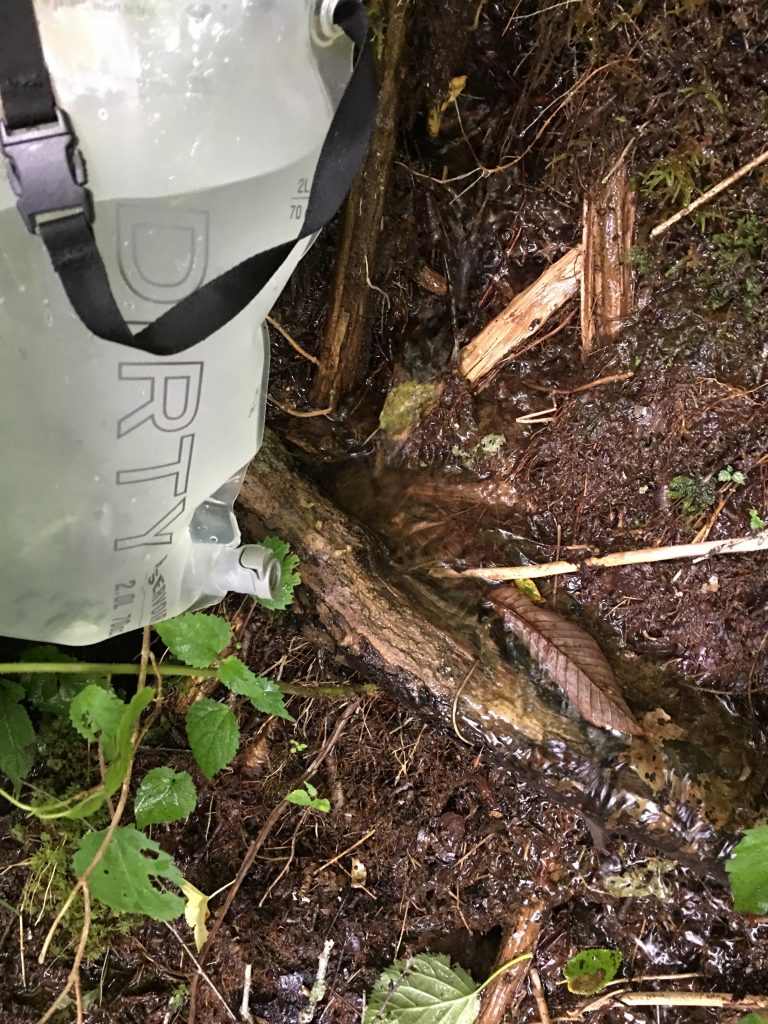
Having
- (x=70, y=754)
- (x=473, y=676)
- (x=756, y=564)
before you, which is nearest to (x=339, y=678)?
(x=473, y=676)

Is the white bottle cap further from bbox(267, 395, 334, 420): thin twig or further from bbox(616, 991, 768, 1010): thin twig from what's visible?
bbox(616, 991, 768, 1010): thin twig

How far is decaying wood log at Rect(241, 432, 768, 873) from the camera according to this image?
1.44m

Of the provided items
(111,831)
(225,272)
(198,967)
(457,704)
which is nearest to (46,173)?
(225,272)

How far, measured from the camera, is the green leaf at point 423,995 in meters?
1.66

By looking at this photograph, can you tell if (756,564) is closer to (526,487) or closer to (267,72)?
(526,487)

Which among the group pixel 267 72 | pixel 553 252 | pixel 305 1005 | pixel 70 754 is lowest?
pixel 305 1005

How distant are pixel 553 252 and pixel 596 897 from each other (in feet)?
5.26

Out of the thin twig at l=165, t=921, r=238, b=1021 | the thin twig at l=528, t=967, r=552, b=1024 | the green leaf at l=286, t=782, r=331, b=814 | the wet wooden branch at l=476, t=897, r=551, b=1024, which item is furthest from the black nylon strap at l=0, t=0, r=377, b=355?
the thin twig at l=528, t=967, r=552, b=1024

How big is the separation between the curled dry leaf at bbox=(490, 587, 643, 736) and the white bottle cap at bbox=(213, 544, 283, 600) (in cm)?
Result: 59

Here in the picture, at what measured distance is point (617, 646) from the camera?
5.51 feet

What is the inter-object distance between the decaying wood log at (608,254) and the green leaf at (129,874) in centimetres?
148

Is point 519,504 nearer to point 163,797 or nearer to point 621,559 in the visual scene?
point 621,559

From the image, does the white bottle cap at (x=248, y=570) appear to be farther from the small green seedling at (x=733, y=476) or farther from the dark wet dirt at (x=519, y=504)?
the small green seedling at (x=733, y=476)

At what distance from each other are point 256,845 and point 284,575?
696mm
